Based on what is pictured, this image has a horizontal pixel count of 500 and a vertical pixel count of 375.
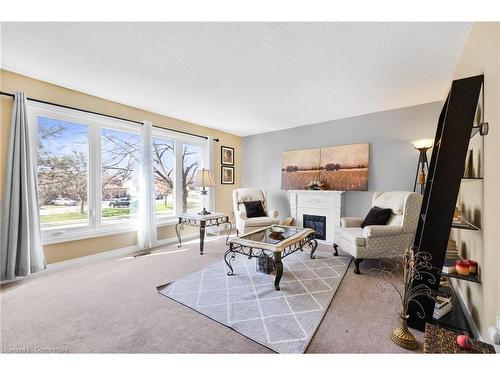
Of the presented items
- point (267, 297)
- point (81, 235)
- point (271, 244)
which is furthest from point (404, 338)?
point (81, 235)

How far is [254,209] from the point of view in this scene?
4.35 m

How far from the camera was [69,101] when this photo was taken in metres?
2.99

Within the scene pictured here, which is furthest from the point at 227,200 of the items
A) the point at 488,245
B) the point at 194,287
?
the point at 488,245

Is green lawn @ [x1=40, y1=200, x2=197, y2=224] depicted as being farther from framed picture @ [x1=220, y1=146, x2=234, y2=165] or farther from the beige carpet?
framed picture @ [x1=220, y1=146, x2=234, y2=165]

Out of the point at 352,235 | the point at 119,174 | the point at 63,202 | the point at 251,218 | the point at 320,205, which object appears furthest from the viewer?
the point at 320,205

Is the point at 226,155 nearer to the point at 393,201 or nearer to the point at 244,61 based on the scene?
the point at 244,61

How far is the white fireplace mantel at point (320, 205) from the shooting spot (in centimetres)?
413

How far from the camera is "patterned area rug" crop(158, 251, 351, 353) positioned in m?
1.68

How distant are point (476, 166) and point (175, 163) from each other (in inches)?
164

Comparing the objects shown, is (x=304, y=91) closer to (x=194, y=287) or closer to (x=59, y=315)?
(x=194, y=287)

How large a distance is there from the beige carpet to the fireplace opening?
1545 millimetres

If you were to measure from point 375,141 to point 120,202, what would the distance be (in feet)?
14.4

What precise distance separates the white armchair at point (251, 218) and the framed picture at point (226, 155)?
3.61ft

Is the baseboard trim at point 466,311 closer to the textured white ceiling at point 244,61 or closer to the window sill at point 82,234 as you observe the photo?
the textured white ceiling at point 244,61
